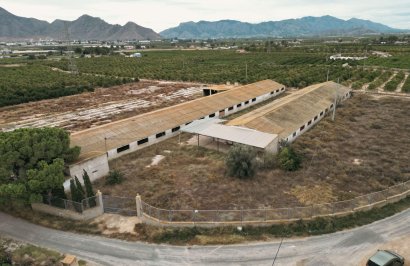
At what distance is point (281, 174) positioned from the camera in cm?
3152

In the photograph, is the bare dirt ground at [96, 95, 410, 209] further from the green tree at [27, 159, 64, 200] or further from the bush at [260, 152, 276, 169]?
the green tree at [27, 159, 64, 200]

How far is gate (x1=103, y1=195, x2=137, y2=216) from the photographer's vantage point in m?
25.6

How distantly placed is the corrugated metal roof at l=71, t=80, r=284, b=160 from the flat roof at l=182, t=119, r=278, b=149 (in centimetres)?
496

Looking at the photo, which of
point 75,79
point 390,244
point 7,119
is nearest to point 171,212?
point 390,244

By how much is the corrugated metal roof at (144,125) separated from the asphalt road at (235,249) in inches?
388

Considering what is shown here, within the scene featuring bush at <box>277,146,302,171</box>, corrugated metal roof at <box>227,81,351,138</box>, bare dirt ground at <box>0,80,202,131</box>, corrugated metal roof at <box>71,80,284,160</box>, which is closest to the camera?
bush at <box>277,146,302,171</box>

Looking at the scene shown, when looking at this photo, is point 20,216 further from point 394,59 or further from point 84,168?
point 394,59

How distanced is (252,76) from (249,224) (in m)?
74.4

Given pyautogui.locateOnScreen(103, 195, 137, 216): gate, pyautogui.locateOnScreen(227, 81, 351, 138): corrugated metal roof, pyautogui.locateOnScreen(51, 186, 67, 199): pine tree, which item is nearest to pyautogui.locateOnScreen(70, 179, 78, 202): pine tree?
pyautogui.locateOnScreen(51, 186, 67, 199): pine tree

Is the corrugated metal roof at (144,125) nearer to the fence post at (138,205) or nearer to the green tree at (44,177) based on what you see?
the green tree at (44,177)

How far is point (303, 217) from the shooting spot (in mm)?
23797

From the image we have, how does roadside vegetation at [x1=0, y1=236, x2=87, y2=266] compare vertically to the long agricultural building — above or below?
below

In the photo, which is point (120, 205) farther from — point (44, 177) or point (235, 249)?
point (235, 249)

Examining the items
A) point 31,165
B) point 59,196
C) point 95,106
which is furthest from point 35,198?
point 95,106
